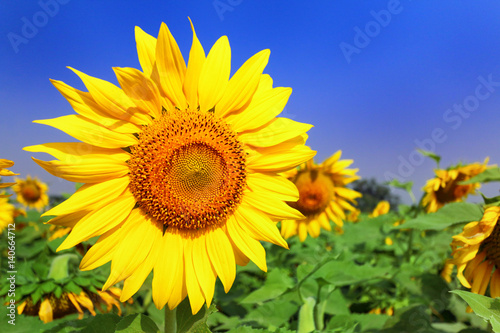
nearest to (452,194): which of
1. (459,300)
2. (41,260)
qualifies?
(459,300)

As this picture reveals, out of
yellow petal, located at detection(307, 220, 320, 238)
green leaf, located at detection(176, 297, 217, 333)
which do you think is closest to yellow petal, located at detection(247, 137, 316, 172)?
green leaf, located at detection(176, 297, 217, 333)

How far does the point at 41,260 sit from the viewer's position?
90.9 inches

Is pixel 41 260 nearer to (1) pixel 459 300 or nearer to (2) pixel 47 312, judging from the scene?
(2) pixel 47 312

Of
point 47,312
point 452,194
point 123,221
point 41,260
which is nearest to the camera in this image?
point 123,221

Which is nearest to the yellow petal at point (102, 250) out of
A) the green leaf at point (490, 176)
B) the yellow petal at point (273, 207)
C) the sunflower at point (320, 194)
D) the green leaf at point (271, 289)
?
the yellow petal at point (273, 207)

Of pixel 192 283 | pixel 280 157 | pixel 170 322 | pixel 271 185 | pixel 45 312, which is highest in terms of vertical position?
pixel 280 157

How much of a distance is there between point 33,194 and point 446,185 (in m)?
7.90

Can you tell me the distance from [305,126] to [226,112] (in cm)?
34

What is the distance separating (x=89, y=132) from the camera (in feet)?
4.86

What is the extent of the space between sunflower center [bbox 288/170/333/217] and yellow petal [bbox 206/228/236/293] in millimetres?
2510

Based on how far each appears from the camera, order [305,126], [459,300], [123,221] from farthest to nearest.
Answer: [459,300] → [305,126] → [123,221]

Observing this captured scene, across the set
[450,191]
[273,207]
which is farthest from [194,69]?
[450,191]

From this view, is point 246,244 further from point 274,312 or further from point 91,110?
point 274,312

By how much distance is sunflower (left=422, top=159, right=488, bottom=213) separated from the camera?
4.04 metres
